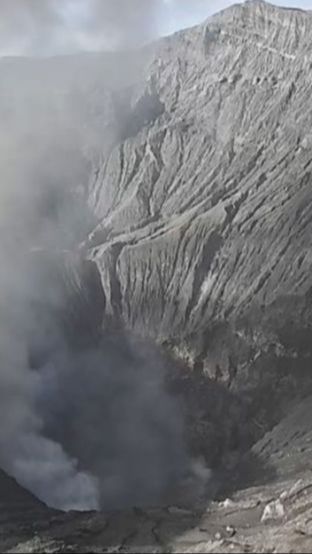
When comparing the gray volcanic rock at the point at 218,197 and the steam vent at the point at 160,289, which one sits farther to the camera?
the gray volcanic rock at the point at 218,197

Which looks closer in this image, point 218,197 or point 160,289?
point 160,289

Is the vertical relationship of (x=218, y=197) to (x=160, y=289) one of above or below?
above

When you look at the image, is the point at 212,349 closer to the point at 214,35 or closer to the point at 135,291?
the point at 135,291

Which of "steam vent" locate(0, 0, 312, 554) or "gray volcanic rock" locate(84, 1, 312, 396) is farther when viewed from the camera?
→ "gray volcanic rock" locate(84, 1, 312, 396)

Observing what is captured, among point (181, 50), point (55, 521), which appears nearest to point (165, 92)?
point (181, 50)
